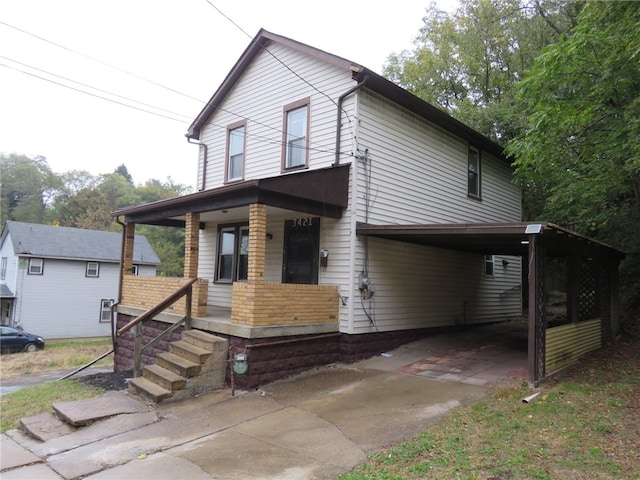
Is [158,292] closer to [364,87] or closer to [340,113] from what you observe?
[340,113]

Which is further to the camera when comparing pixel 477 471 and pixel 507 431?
pixel 507 431

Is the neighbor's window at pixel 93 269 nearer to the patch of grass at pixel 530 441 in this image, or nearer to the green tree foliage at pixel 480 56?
the green tree foliage at pixel 480 56

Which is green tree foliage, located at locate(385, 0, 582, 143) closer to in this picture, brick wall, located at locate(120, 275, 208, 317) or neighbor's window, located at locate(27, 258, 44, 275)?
brick wall, located at locate(120, 275, 208, 317)

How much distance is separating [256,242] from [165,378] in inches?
103

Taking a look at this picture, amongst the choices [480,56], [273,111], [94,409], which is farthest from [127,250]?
[480,56]

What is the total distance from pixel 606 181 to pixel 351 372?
6774 mm

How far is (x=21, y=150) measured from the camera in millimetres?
60062

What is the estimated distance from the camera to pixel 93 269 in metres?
28.4

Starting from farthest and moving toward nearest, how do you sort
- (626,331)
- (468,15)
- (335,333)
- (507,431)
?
(468,15)
(626,331)
(335,333)
(507,431)

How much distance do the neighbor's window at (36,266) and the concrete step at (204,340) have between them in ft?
74.3

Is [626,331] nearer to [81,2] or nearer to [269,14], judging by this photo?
[269,14]

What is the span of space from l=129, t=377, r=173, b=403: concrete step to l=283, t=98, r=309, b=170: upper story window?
18.0ft

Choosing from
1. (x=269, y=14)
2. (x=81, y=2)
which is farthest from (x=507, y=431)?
(x=81, y=2)

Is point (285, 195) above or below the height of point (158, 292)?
above
